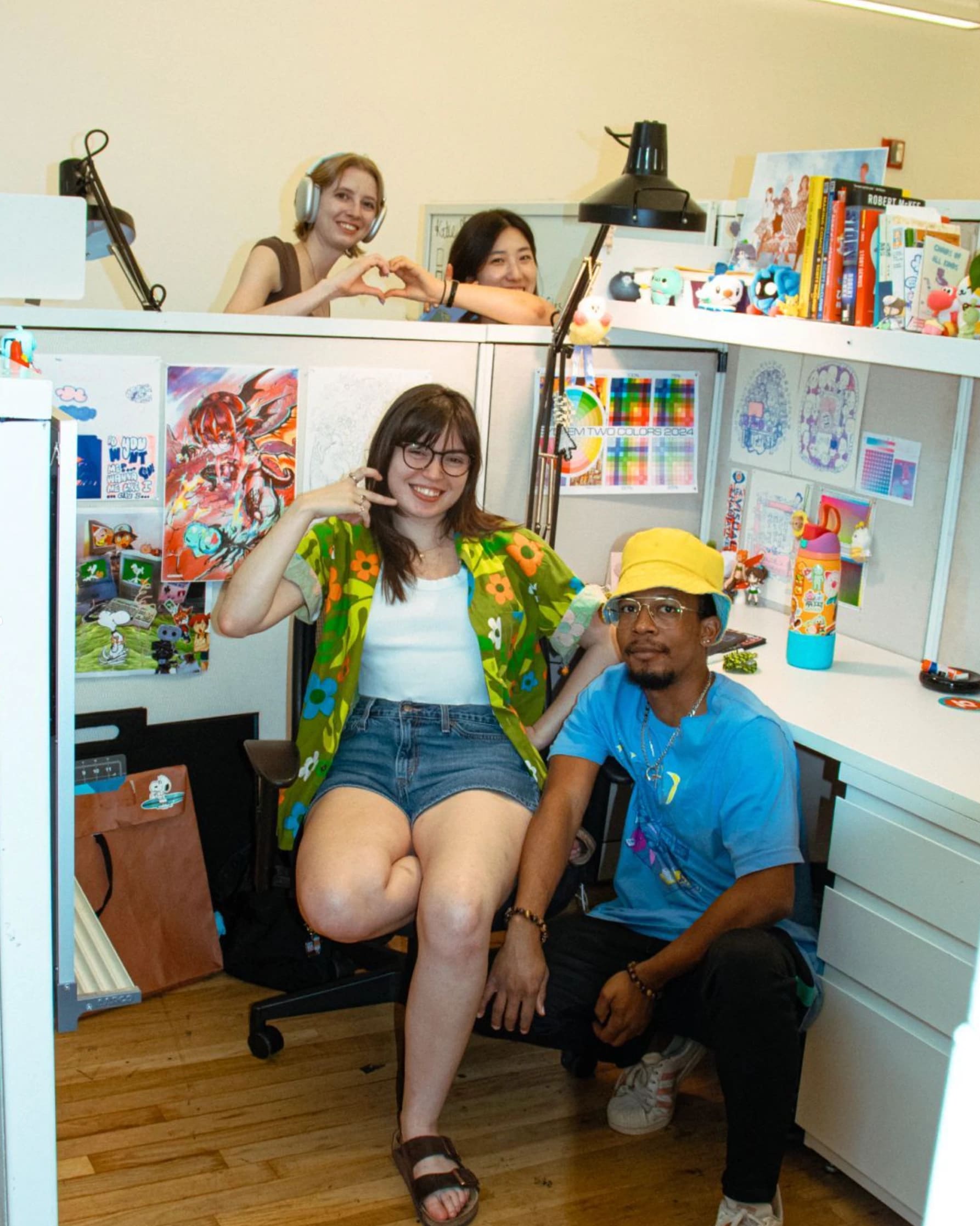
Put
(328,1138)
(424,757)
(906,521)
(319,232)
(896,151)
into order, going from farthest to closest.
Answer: (896,151), (319,232), (906,521), (424,757), (328,1138)

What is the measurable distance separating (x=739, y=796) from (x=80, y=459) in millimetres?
1208

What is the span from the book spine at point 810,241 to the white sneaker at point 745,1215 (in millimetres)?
1417

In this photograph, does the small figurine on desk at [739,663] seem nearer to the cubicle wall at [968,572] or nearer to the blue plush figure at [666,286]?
the cubicle wall at [968,572]

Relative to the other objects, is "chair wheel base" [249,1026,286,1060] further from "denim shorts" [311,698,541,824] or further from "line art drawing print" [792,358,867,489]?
"line art drawing print" [792,358,867,489]

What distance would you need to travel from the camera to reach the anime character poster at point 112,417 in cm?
225

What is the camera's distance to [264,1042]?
227cm

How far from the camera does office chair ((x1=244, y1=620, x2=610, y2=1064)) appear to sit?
2.11m

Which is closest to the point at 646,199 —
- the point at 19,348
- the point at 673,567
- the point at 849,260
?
the point at 849,260

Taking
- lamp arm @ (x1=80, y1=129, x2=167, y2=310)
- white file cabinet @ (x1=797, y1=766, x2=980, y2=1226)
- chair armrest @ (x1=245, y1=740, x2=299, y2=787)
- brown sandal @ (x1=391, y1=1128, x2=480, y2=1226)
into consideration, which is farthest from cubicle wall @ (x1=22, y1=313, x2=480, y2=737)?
white file cabinet @ (x1=797, y1=766, x2=980, y2=1226)

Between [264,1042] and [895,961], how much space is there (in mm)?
1049

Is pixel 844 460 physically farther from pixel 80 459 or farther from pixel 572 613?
pixel 80 459

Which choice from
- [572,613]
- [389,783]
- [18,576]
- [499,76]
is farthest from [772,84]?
[18,576]

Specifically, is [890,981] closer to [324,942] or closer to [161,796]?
[324,942]

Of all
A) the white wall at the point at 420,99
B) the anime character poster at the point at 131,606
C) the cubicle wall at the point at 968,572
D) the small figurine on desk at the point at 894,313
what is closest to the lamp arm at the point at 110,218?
the anime character poster at the point at 131,606
